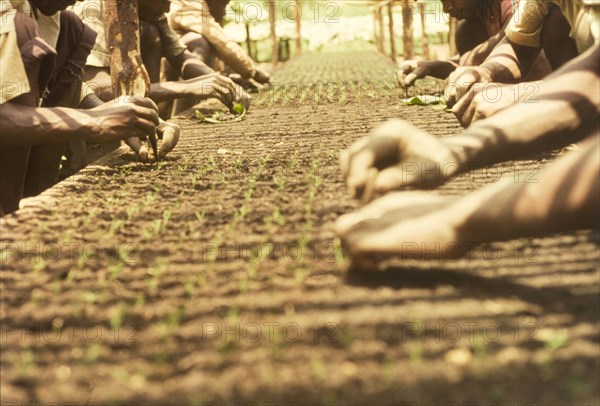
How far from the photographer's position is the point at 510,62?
12.5ft

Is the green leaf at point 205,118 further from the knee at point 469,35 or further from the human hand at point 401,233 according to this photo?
the human hand at point 401,233

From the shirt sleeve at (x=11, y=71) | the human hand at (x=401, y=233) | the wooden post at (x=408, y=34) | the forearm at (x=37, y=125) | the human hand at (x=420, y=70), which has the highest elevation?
the wooden post at (x=408, y=34)

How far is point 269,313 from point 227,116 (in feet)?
11.1

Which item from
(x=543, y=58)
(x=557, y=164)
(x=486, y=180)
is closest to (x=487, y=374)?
(x=557, y=164)

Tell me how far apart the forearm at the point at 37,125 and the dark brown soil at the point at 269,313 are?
38 cm

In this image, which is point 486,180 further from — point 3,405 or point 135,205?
point 3,405

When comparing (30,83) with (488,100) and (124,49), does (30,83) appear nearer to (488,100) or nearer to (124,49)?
(124,49)

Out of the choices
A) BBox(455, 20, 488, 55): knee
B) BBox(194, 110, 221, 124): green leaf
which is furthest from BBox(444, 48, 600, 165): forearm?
BBox(455, 20, 488, 55): knee

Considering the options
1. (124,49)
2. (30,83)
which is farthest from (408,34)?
(30,83)

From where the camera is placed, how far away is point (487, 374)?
121 centimetres

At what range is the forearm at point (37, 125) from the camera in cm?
258

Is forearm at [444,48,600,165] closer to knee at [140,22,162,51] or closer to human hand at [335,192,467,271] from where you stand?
human hand at [335,192,467,271]

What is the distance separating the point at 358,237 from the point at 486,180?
112 centimetres

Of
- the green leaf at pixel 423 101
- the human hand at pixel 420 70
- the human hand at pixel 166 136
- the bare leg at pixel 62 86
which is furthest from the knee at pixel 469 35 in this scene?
the bare leg at pixel 62 86
